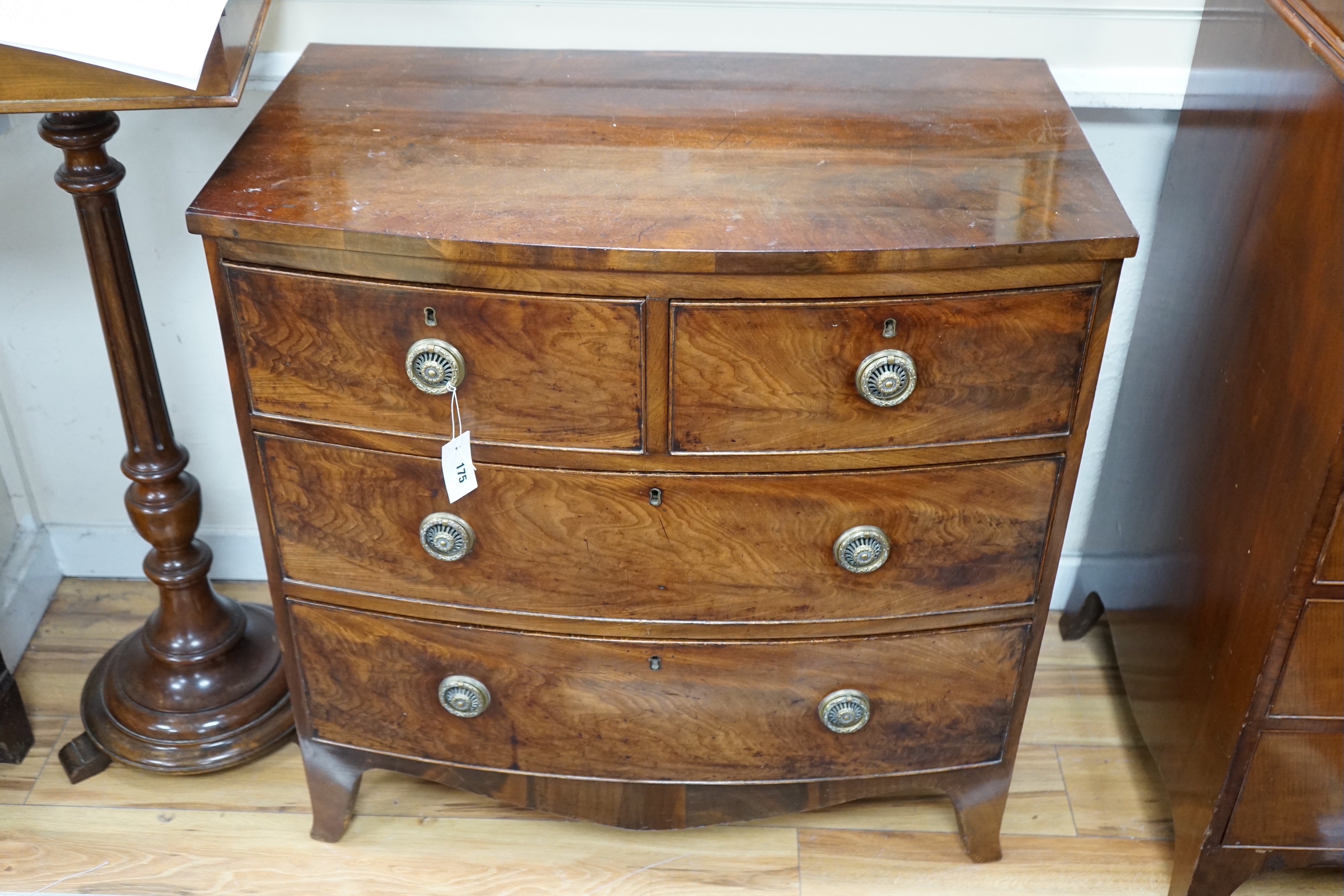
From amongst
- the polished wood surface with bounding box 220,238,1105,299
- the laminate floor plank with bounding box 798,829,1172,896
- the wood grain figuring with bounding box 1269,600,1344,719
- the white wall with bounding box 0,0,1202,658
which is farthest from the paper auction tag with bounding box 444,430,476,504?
the wood grain figuring with bounding box 1269,600,1344,719

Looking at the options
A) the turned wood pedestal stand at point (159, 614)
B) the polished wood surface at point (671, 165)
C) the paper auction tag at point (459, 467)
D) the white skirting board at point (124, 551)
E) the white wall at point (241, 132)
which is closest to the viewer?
the polished wood surface at point (671, 165)

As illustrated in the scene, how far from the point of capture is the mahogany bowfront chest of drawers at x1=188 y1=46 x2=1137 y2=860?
1.10 metres

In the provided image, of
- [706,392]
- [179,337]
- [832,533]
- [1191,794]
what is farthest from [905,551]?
[179,337]

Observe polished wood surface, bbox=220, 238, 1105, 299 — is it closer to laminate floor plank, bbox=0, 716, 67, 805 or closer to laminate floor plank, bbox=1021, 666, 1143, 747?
laminate floor plank, bbox=1021, 666, 1143, 747

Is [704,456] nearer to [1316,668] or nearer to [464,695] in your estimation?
[464,695]

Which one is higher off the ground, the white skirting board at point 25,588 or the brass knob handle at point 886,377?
the brass knob handle at point 886,377

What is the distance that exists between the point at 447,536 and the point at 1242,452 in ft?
2.68

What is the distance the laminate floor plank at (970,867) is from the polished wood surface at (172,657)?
735 millimetres

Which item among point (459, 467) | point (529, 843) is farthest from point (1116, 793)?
point (459, 467)

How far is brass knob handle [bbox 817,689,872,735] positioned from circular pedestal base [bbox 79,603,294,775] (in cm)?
73

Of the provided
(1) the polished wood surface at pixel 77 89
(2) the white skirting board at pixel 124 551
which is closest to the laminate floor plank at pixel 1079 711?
(2) the white skirting board at pixel 124 551

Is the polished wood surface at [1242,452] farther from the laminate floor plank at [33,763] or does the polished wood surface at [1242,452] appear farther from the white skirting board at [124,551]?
the laminate floor plank at [33,763]

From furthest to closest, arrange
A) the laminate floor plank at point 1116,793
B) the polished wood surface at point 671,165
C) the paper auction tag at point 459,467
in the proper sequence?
1. the laminate floor plank at point 1116,793
2. the paper auction tag at point 459,467
3. the polished wood surface at point 671,165

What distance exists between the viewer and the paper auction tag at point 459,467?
1187 mm
